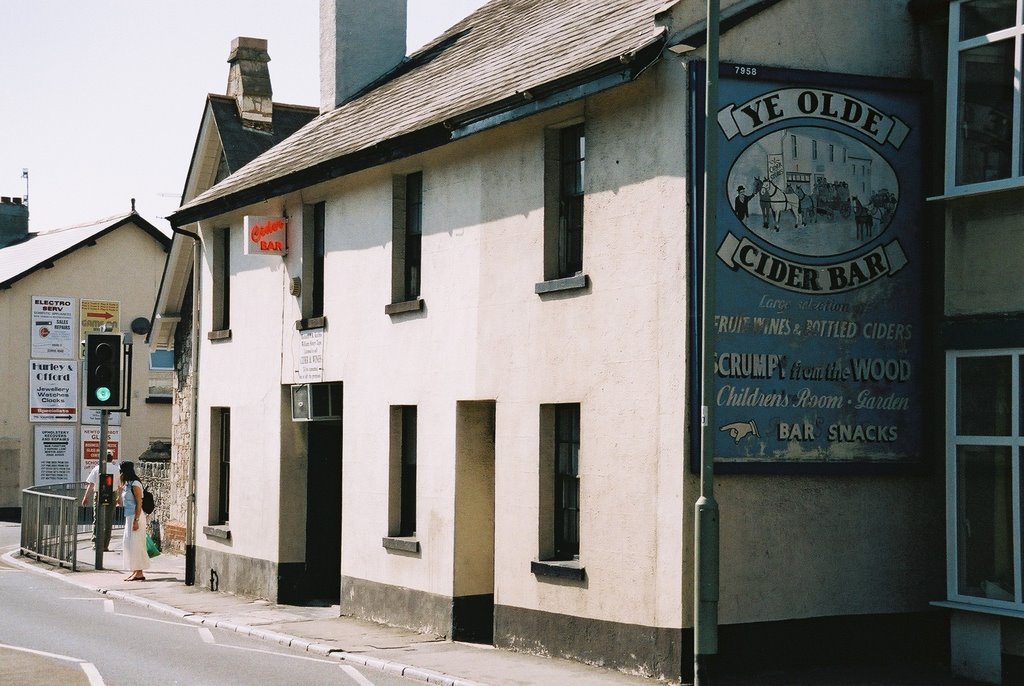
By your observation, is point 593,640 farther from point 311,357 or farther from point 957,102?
point 311,357

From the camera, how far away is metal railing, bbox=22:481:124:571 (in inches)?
1070

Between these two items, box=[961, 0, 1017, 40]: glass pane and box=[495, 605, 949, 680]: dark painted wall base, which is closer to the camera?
box=[495, 605, 949, 680]: dark painted wall base

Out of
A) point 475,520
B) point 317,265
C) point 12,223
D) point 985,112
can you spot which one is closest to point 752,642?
point 475,520

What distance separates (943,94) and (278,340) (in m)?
11.8

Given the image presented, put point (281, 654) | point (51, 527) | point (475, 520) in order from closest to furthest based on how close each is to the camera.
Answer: point (281, 654), point (475, 520), point (51, 527)

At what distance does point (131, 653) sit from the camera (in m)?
15.9

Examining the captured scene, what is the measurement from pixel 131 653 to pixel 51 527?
13.4 meters

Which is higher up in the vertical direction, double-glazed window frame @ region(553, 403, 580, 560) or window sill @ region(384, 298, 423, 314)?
window sill @ region(384, 298, 423, 314)

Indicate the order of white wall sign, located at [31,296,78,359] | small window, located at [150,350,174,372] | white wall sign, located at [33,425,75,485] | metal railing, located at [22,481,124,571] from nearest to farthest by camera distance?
metal railing, located at [22,481,124,571] → small window, located at [150,350,174,372] → white wall sign, located at [33,425,75,485] → white wall sign, located at [31,296,78,359]

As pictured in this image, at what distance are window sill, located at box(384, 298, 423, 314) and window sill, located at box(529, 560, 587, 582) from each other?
4306 millimetres

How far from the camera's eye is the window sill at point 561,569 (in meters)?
14.9

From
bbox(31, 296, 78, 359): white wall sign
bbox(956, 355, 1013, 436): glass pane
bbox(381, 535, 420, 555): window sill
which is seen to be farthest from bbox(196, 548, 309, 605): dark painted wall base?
bbox(31, 296, 78, 359): white wall sign

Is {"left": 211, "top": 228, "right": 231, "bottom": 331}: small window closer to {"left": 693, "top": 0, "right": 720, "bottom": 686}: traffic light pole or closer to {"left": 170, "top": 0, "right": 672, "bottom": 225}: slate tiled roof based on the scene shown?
{"left": 170, "top": 0, "right": 672, "bottom": 225}: slate tiled roof

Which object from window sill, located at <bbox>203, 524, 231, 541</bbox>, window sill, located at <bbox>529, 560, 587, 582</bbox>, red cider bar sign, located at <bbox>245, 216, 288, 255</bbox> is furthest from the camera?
window sill, located at <bbox>203, 524, 231, 541</bbox>
